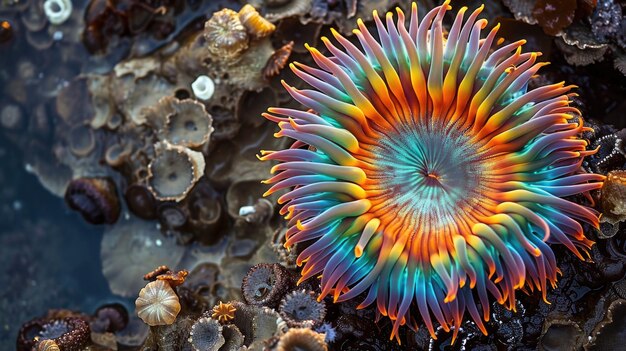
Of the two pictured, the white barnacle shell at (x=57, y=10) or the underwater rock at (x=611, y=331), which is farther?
the white barnacle shell at (x=57, y=10)

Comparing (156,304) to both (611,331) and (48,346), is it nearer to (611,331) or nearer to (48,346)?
(48,346)

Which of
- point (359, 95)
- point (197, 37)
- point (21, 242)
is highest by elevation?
point (359, 95)

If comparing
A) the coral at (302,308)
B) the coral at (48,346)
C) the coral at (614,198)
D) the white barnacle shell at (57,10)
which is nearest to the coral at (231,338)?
the coral at (302,308)

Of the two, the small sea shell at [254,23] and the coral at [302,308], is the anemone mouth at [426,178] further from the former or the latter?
the small sea shell at [254,23]

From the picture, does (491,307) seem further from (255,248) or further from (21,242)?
(21,242)

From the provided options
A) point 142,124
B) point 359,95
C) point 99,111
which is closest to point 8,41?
point 99,111

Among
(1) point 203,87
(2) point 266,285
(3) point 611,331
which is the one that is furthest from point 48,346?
(3) point 611,331

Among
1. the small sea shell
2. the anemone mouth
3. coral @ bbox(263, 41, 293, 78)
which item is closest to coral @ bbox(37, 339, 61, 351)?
the anemone mouth
